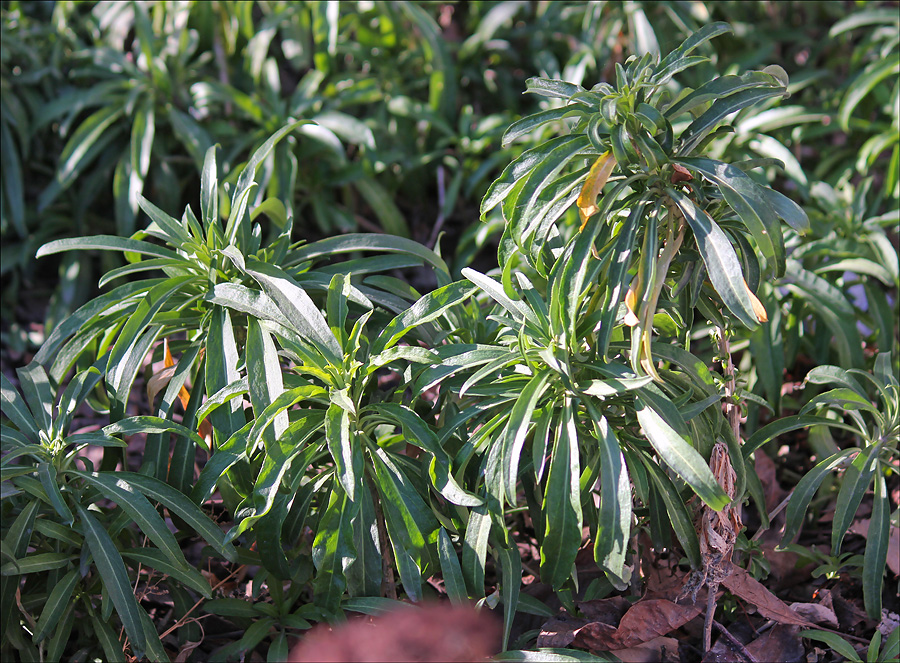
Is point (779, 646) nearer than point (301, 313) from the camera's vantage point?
No

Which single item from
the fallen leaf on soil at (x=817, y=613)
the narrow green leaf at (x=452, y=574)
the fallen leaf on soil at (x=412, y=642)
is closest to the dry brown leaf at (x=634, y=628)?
the narrow green leaf at (x=452, y=574)

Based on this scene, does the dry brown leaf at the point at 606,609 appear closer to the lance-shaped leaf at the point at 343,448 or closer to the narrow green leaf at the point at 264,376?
the lance-shaped leaf at the point at 343,448

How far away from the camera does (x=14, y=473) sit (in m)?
1.44

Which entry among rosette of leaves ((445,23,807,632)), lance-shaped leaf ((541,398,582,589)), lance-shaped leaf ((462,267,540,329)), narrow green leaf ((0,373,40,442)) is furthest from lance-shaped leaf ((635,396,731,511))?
narrow green leaf ((0,373,40,442))

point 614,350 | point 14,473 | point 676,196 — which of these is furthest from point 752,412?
point 14,473

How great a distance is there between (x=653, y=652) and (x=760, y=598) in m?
0.25

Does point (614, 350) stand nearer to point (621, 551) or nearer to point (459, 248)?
point (621, 551)

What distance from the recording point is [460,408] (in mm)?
1674

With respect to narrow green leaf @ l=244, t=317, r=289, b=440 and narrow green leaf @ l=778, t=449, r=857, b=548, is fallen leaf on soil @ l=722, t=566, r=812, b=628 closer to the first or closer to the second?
narrow green leaf @ l=778, t=449, r=857, b=548

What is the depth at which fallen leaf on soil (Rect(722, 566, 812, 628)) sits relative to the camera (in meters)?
1.62

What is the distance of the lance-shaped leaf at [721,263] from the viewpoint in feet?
4.12

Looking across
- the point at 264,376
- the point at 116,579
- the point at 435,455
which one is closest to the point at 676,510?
the point at 435,455

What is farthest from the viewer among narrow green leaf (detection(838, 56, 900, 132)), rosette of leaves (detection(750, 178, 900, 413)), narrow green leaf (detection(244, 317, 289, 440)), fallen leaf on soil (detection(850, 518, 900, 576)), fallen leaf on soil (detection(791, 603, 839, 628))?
narrow green leaf (detection(838, 56, 900, 132))

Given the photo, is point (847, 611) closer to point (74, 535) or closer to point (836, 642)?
point (836, 642)
